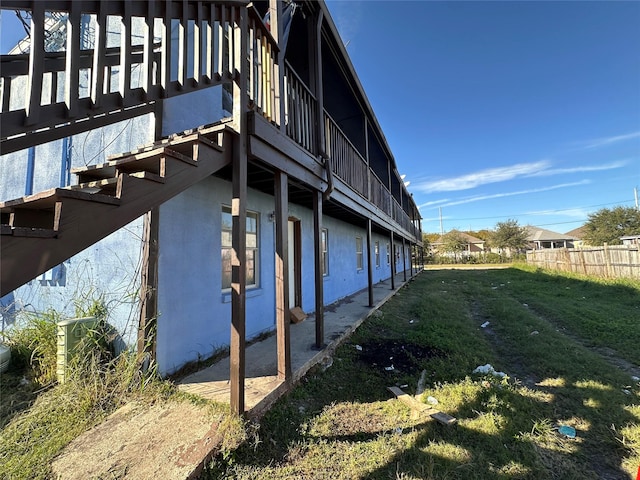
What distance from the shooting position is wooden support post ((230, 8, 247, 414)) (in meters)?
2.67

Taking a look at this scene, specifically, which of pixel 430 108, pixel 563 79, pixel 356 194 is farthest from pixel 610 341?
pixel 430 108

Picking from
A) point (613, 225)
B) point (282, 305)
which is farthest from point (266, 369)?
point (613, 225)

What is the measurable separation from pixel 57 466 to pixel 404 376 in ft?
12.2

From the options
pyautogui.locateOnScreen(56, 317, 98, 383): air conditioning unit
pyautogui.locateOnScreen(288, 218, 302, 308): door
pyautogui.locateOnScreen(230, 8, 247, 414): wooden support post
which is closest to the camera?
pyautogui.locateOnScreen(230, 8, 247, 414): wooden support post

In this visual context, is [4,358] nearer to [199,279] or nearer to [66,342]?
[66,342]

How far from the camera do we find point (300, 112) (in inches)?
169

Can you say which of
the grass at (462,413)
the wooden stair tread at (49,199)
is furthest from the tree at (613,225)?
the wooden stair tread at (49,199)

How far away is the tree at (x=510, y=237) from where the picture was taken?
4438 cm

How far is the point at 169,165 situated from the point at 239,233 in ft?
3.15

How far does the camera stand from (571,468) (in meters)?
2.32

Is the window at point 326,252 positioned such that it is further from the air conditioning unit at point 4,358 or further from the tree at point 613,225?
the tree at point 613,225

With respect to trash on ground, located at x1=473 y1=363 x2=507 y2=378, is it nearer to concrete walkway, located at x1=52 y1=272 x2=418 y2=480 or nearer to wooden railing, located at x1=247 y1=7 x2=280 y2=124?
concrete walkway, located at x1=52 y1=272 x2=418 y2=480

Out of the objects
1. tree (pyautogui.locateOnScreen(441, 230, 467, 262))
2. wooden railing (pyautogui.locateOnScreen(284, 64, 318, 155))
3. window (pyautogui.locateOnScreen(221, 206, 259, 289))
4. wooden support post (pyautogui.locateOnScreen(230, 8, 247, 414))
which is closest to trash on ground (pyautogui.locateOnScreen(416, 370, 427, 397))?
wooden support post (pyautogui.locateOnScreen(230, 8, 247, 414))

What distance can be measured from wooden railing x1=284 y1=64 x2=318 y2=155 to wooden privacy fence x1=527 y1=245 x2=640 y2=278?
15.3 metres
